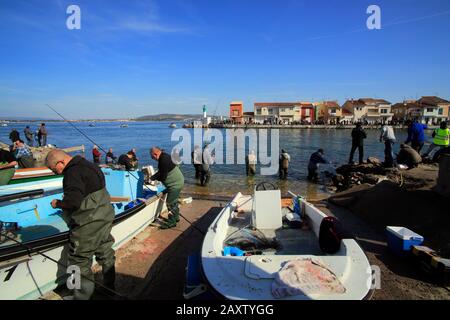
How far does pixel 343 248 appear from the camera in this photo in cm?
385

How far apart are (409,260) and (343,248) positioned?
6.37 ft

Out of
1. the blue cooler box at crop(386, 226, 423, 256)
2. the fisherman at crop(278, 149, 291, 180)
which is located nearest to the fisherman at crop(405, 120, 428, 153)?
the fisherman at crop(278, 149, 291, 180)

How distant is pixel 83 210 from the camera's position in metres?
3.36

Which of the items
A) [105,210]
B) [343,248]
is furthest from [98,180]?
[343,248]

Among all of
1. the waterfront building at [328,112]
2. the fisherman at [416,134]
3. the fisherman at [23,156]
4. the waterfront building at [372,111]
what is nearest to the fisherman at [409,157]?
the fisherman at [416,134]

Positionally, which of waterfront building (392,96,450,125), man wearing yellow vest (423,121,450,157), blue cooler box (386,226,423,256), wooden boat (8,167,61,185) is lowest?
blue cooler box (386,226,423,256)

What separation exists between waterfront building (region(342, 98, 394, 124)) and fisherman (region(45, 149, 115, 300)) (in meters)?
80.0

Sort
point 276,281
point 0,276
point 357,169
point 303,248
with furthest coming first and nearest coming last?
point 357,169 → point 303,248 → point 0,276 → point 276,281

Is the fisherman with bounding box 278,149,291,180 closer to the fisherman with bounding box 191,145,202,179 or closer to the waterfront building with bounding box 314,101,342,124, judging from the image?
the fisherman with bounding box 191,145,202,179

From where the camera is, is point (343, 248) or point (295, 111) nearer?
point (343, 248)

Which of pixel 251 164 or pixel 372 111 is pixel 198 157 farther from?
pixel 372 111

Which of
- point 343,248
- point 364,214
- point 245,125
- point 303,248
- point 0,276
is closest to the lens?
point 0,276

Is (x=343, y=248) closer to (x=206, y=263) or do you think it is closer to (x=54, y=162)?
(x=206, y=263)

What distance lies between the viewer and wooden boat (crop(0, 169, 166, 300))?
11.4ft
